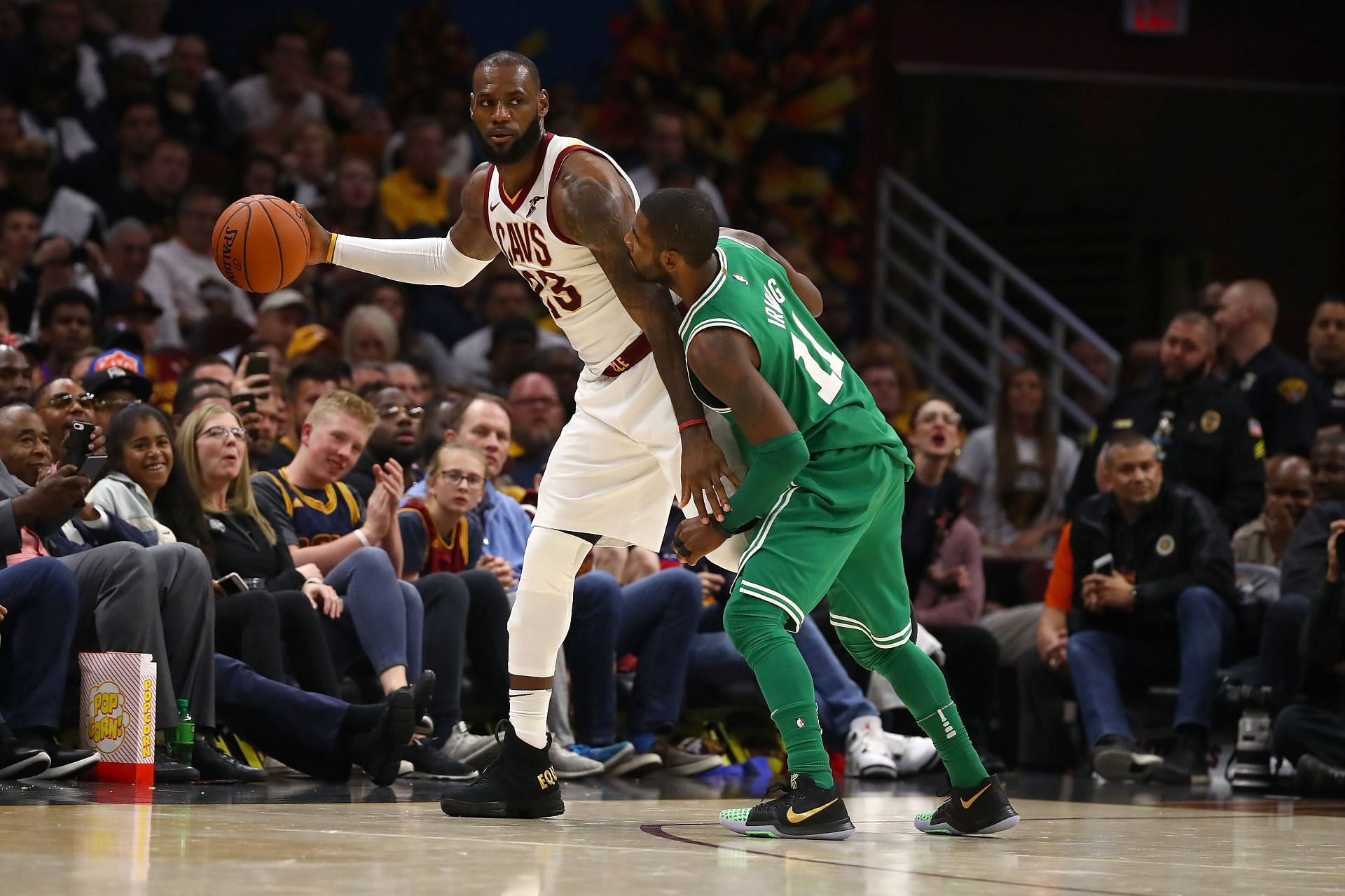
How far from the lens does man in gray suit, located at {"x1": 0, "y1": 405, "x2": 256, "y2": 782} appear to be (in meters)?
5.30

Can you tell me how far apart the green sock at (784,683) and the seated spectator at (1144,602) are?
3311 millimetres

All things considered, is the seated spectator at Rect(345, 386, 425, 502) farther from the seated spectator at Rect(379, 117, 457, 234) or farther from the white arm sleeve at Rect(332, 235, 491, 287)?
the seated spectator at Rect(379, 117, 457, 234)

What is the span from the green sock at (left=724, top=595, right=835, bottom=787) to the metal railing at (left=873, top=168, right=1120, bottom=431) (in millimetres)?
6518

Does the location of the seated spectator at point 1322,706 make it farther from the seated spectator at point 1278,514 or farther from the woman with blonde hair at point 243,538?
the woman with blonde hair at point 243,538

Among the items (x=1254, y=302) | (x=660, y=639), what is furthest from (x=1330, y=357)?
(x=660, y=639)

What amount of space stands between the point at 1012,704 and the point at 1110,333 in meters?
6.79

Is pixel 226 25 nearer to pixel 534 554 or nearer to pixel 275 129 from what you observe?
pixel 275 129

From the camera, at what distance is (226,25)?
1184 centimetres

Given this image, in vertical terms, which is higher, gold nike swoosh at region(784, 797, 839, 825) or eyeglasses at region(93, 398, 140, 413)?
eyeglasses at region(93, 398, 140, 413)

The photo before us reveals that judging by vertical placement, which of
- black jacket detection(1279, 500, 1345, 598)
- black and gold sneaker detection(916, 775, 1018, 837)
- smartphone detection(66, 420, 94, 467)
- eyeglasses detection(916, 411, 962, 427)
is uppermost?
eyeglasses detection(916, 411, 962, 427)

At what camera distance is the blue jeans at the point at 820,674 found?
7191mm

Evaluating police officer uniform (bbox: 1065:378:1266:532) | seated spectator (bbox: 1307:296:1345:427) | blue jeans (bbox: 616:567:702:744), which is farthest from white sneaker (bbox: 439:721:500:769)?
seated spectator (bbox: 1307:296:1345:427)

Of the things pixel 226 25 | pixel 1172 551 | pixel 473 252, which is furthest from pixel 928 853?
pixel 226 25

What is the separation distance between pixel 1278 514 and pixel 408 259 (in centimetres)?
485
